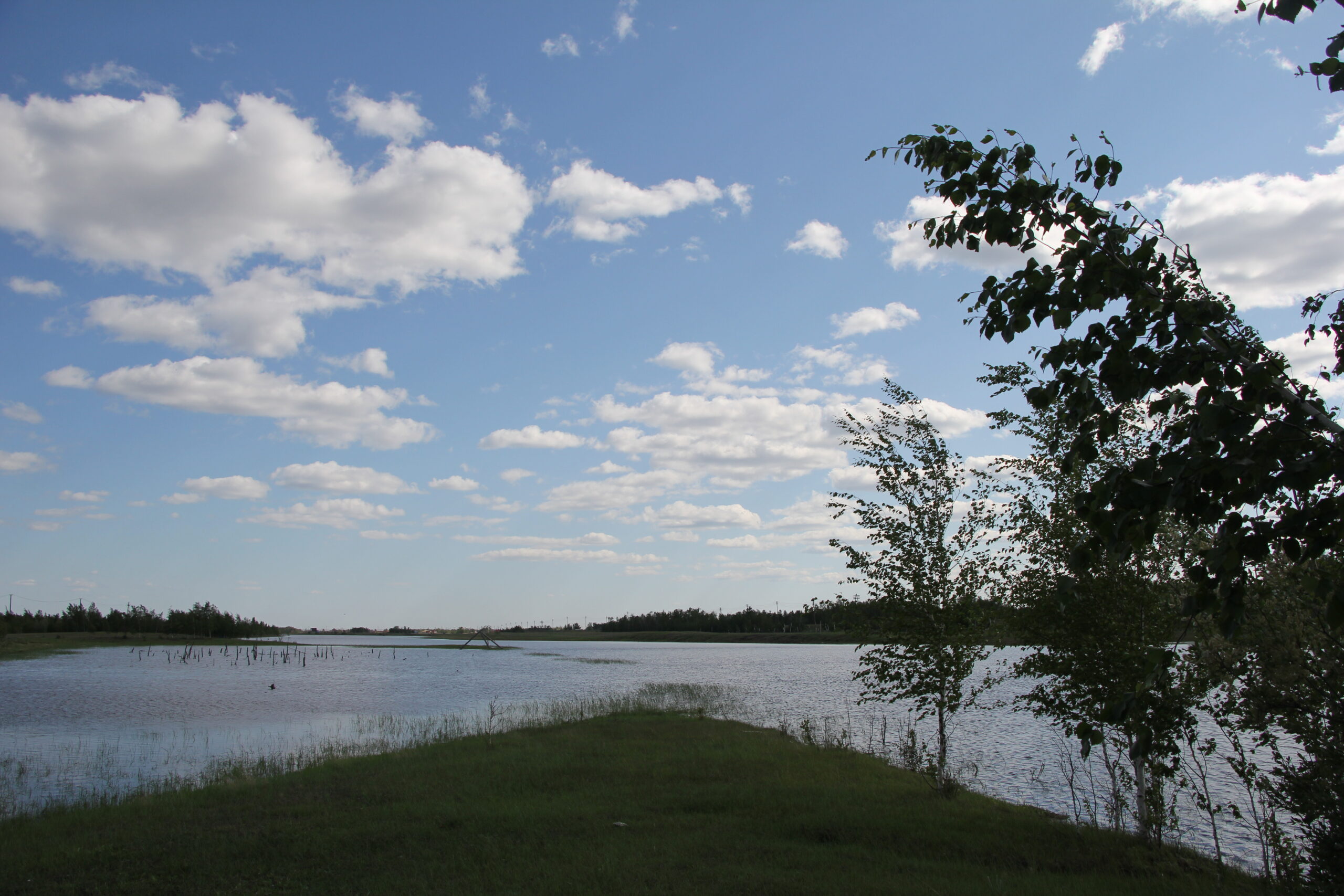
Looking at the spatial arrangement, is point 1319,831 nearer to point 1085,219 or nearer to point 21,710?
point 1085,219

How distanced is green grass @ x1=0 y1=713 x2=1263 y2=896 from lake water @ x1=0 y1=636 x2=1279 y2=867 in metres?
4.61

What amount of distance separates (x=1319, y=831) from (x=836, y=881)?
5.45 meters

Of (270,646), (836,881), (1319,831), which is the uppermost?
(1319,831)

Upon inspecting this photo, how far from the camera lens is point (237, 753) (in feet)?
85.8

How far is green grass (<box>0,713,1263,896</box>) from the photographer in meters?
10.4

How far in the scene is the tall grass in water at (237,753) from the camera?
1922cm

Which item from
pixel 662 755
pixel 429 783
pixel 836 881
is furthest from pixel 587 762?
pixel 836 881

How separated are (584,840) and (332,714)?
104 feet

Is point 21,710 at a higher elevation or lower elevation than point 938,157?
lower

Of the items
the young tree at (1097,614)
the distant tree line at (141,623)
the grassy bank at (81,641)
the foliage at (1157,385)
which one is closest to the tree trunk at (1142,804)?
the young tree at (1097,614)

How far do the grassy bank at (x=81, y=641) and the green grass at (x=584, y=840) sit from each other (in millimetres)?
107251

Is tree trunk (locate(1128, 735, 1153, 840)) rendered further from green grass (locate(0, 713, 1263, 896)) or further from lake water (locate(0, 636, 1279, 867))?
lake water (locate(0, 636, 1279, 867))

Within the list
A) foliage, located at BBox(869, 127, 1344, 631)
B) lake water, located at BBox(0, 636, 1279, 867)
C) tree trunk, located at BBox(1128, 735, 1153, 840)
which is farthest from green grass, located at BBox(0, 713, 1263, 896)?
foliage, located at BBox(869, 127, 1344, 631)

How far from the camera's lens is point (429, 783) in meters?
17.5
